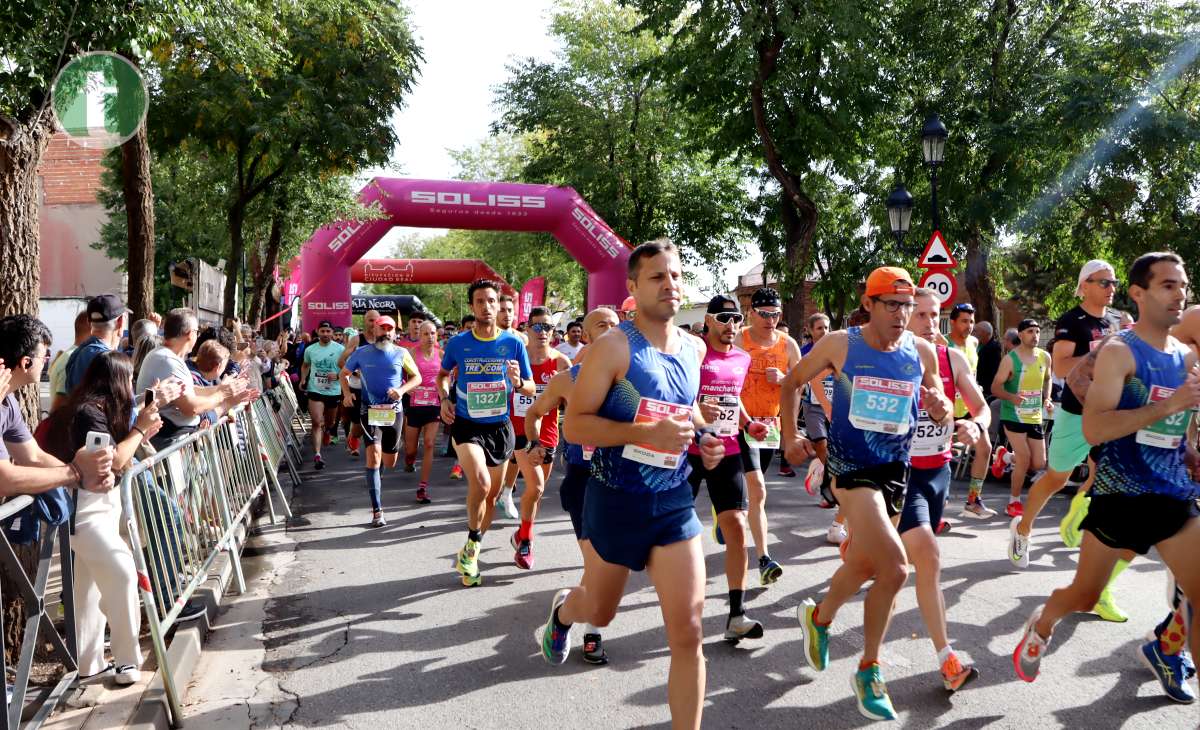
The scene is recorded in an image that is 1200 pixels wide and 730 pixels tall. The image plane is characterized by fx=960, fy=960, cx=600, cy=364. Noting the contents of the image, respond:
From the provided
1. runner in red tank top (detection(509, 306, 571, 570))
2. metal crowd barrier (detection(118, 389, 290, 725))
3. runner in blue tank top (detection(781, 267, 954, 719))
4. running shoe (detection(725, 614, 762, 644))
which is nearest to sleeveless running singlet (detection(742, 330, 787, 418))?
runner in red tank top (detection(509, 306, 571, 570))

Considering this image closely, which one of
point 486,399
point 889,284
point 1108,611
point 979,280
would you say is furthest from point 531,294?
point 889,284

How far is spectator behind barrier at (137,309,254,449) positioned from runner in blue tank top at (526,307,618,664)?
1888 mm

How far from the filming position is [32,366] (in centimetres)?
404

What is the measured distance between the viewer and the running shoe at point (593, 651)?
4.75m

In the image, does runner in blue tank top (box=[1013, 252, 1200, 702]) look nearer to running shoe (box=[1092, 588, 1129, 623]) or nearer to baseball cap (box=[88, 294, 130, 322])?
running shoe (box=[1092, 588, 1129, 623])

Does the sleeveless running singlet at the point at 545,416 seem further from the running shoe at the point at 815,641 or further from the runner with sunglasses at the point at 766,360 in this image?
the running shoe at the point at 815,641

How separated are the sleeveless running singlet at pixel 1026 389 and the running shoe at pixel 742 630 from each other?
485 centimetres

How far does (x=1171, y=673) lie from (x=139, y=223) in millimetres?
10563

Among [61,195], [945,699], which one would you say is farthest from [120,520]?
[61,195]

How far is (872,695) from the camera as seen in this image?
155 inches

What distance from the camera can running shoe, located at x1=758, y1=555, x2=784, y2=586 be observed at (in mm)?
6012

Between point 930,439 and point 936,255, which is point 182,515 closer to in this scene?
point 930,439

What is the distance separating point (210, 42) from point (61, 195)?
32.5 metres

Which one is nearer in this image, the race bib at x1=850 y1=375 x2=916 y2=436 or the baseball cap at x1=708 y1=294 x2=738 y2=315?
the race bib at x1=850 y1=375 x2=916 y2=436
